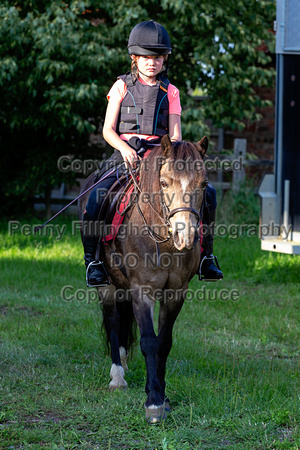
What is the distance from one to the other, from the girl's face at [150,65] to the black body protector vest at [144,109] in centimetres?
10

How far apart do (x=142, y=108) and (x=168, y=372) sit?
7.65 feet

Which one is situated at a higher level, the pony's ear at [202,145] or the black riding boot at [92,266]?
the pony's ear at [202,145]

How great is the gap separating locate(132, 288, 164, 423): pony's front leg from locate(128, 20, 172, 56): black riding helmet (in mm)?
1897

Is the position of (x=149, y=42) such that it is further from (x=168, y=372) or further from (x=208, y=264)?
(x=168, y=372)

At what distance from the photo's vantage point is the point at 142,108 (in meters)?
4.85

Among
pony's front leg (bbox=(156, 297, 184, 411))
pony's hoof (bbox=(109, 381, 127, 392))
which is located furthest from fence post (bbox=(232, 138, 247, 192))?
pony's front leg (bbox=(156, 297, 184, 411))

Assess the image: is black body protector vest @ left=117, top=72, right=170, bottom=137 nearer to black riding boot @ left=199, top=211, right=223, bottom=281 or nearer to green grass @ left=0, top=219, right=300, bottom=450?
black riding boot @ left=199, top=211, right=223, bottom=281

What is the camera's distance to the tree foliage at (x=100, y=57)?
11938 mm

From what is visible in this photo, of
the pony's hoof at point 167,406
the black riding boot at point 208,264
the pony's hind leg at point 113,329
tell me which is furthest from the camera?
the pony's hind leg at point 113,329

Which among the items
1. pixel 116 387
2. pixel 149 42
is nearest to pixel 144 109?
pixel 149 42

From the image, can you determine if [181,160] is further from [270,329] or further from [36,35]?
[36,35]

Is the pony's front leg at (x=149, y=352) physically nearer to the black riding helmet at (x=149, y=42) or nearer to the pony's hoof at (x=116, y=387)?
the pony's hoof at (x=116, y=387)

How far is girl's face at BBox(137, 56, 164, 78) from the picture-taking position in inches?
189

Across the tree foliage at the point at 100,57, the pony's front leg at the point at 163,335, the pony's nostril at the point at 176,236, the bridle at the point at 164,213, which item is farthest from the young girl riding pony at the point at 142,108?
the tree foliage at the point at 100,57
